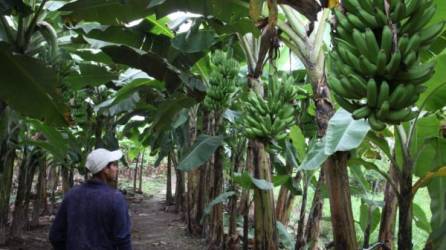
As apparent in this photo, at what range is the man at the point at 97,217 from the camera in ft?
8.71

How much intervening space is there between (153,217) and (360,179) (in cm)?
621

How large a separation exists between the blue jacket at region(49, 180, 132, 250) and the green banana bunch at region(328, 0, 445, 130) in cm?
160

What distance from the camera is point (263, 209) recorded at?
340 centimetres

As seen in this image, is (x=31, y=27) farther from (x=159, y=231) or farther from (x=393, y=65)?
(x=159, y=231)

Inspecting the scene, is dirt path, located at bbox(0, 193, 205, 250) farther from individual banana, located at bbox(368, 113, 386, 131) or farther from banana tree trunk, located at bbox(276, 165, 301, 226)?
individual banana, located at bbox(368, 113, 386, 131)

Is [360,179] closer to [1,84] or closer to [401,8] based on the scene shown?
[401,8]

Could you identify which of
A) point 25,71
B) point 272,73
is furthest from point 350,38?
point 25,71

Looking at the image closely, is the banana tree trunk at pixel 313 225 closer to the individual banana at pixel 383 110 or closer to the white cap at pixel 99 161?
the white cap at pixel 99 161

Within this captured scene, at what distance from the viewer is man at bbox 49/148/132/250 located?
2.65 meters

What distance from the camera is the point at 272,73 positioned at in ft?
10.8

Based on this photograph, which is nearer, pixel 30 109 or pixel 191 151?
pixel 30 109

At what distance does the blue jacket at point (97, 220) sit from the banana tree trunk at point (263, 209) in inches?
41.7

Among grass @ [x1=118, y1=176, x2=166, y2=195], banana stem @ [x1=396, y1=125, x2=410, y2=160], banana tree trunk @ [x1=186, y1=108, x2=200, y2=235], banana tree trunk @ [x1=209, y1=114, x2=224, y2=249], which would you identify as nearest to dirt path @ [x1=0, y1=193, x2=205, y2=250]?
banana tree trunk @ [x1=186, y1=108, x2=200, y2=235]

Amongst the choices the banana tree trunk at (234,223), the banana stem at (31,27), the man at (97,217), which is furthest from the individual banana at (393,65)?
the banana tree trunk at (234,223)
